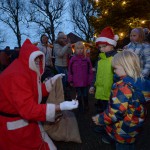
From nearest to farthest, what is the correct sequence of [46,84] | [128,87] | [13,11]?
1. [128,87]
2. [46,84]
3. [13,11]

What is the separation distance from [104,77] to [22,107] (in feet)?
7.05

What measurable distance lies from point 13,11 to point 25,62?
1232 inches

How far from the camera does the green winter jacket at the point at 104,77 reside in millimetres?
4199

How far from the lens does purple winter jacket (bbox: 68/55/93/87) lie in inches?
223

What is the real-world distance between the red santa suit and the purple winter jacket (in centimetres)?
285

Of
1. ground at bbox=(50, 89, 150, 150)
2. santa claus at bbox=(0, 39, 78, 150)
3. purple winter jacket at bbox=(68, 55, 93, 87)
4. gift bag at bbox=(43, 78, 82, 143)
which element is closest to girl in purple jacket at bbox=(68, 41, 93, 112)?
purple winter jacket at bbox=(68, 55, 93, 87)

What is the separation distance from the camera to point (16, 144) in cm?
263

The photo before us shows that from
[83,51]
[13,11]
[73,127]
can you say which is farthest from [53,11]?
[73,127]

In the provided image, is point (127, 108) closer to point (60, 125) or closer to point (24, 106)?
point (24, 106)

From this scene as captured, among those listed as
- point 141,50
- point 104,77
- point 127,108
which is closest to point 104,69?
point 104,77

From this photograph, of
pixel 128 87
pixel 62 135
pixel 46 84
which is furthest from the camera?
pixel 62 135

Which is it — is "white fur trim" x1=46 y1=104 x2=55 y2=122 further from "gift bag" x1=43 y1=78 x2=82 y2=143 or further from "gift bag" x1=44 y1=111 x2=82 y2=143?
"gift bag" x1=44 y1=111 x2=82 y2=143

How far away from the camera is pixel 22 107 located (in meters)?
2.37

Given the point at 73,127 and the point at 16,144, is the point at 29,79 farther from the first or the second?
the point at 73,127
